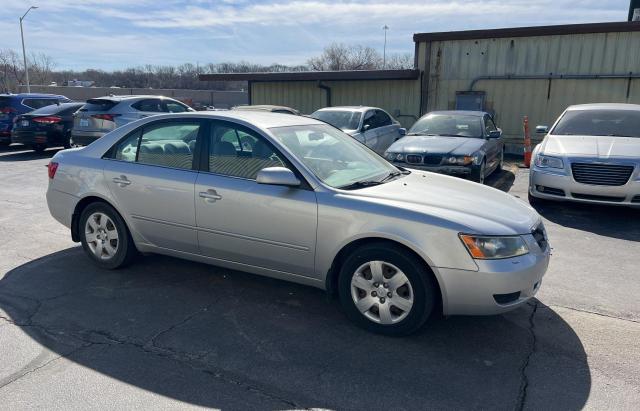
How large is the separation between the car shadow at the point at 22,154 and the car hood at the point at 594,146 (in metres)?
12.3

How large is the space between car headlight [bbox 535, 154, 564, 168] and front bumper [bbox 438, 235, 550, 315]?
430 cm

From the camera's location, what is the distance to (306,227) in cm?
371

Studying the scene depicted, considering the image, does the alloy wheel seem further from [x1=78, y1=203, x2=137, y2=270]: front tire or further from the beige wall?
the beige wall

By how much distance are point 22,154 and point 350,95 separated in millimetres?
10069

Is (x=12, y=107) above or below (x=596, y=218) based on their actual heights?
above

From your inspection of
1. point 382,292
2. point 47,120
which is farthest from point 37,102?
point 382,292

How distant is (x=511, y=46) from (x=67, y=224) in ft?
42.4

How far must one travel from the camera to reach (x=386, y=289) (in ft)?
11.5

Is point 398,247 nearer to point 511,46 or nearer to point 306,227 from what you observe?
point 306,227

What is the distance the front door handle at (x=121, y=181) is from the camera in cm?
453

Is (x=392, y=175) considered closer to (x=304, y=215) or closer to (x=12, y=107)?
(x=304, y=215)

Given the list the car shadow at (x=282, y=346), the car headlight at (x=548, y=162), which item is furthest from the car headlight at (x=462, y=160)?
the car shadow at (x=282, y=346)

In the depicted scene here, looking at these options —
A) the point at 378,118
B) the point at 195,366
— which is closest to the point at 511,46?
the point at 378,118

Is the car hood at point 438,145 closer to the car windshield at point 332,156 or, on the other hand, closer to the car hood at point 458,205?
the car windshield at point 332,156
